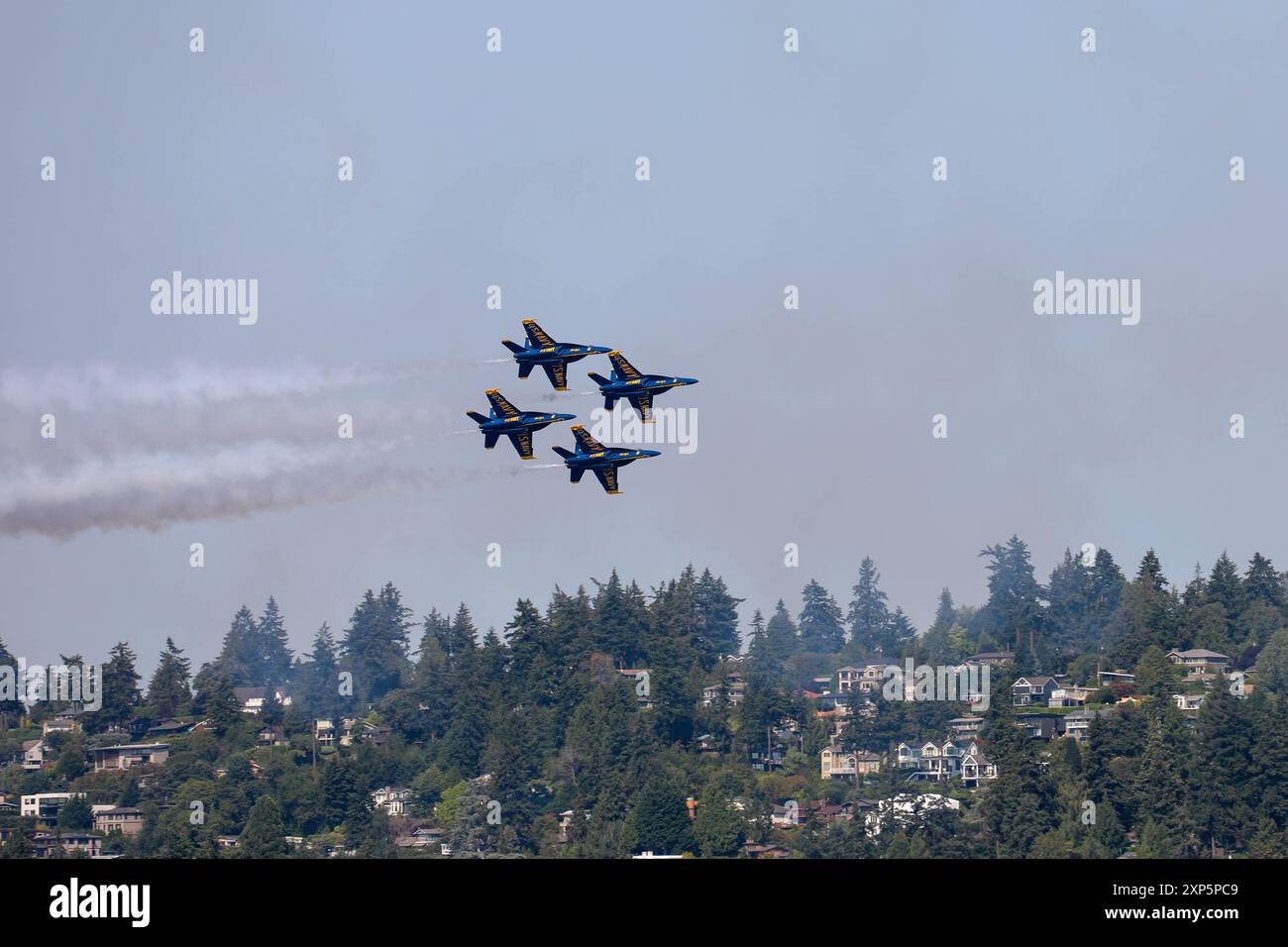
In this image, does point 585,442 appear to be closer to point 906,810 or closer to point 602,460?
point 602,460

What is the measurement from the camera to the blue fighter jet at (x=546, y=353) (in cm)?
13188

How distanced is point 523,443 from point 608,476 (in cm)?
504

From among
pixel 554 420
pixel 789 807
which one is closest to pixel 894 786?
pixel 789 807

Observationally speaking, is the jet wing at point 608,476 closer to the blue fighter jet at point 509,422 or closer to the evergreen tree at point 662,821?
the blue fighter jet at point 509,422

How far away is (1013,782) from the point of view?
18262 centimetres

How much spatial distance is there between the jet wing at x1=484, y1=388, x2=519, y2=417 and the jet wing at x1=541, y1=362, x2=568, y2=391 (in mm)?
2821

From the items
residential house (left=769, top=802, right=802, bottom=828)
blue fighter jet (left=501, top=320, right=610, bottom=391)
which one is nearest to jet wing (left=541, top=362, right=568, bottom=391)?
blue fighter jet (left=501, top=320, right=610, bottom=391)

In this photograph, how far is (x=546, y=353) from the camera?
5192 inches

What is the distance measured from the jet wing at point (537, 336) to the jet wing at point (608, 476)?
7185 mm

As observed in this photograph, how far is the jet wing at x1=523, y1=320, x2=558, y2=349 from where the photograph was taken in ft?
436

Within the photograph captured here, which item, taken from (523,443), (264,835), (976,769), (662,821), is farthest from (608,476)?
(976,769)

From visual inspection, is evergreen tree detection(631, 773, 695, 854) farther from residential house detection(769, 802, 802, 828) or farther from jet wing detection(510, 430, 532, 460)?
jet wing detection(510, 430, 532, 460)
